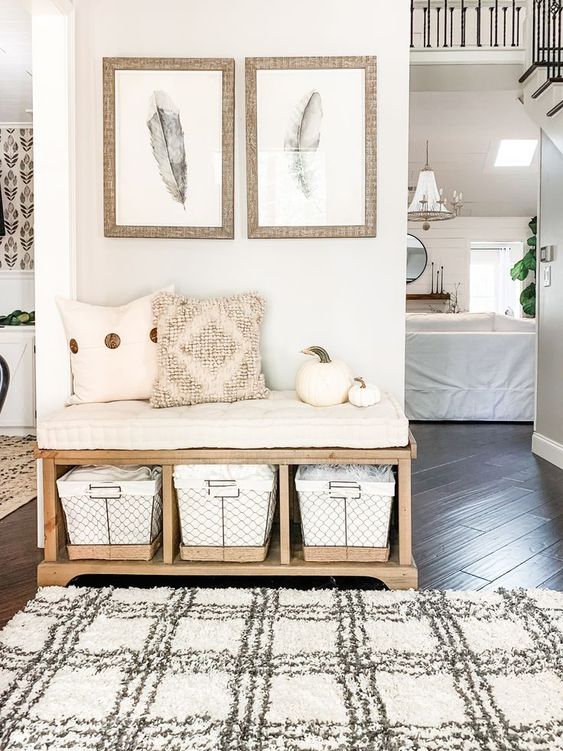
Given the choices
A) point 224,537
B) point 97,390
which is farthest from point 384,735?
point 97,390

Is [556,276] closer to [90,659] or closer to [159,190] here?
[159,190]

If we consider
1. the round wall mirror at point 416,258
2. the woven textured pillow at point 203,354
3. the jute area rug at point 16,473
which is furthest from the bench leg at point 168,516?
the round wall mirror at point 416,258

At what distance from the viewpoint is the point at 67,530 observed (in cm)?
201

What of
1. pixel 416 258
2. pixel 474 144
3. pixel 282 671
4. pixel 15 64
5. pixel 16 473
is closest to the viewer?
pixel 282 671

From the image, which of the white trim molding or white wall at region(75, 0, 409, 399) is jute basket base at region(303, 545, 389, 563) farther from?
the white trim molding

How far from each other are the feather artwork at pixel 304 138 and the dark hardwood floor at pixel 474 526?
1439 mm

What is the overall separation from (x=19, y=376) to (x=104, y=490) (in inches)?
110

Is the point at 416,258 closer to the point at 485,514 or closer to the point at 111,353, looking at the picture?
the point at 485,514

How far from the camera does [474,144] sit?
25.0ft

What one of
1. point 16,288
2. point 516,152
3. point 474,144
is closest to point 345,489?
point 16,288

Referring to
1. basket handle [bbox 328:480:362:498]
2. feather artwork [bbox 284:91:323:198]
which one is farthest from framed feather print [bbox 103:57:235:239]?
basket handle [bbox 328:480:362:498]

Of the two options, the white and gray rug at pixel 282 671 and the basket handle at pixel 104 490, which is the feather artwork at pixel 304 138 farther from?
the white and gray rug at pixel 282 671

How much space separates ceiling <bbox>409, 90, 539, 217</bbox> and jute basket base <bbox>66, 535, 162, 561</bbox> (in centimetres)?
523

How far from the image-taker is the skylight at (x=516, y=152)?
302 inches
